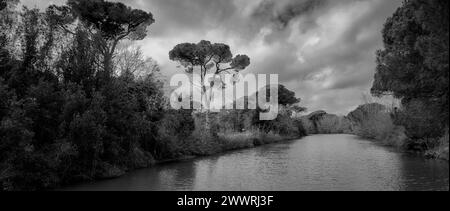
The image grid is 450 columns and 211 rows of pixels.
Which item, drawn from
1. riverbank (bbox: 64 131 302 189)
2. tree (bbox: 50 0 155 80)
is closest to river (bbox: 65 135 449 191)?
riverbank (bbox: 64 131 302 189)

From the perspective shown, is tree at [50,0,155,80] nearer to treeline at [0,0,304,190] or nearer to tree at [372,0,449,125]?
treeline at [0,0,304,190]

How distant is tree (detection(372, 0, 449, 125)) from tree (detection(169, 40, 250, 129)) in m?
21.9

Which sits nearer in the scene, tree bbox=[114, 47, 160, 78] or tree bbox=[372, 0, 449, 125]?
tree bbox=[372, 0, 449, 125]

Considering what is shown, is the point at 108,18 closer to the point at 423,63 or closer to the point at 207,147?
the point at 207,147

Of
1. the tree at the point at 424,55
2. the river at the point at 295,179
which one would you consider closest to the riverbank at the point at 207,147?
the river at the point at 295,179

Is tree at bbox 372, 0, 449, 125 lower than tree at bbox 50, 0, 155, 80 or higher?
lower

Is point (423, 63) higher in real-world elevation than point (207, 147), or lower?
higher

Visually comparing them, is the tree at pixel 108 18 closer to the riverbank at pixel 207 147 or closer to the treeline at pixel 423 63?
the riverbank at pixel 207 147

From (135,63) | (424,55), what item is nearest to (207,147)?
(135,63)

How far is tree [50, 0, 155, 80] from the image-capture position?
22.5 meters

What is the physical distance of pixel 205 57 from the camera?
1313 inches

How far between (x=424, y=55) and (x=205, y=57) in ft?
86.4
